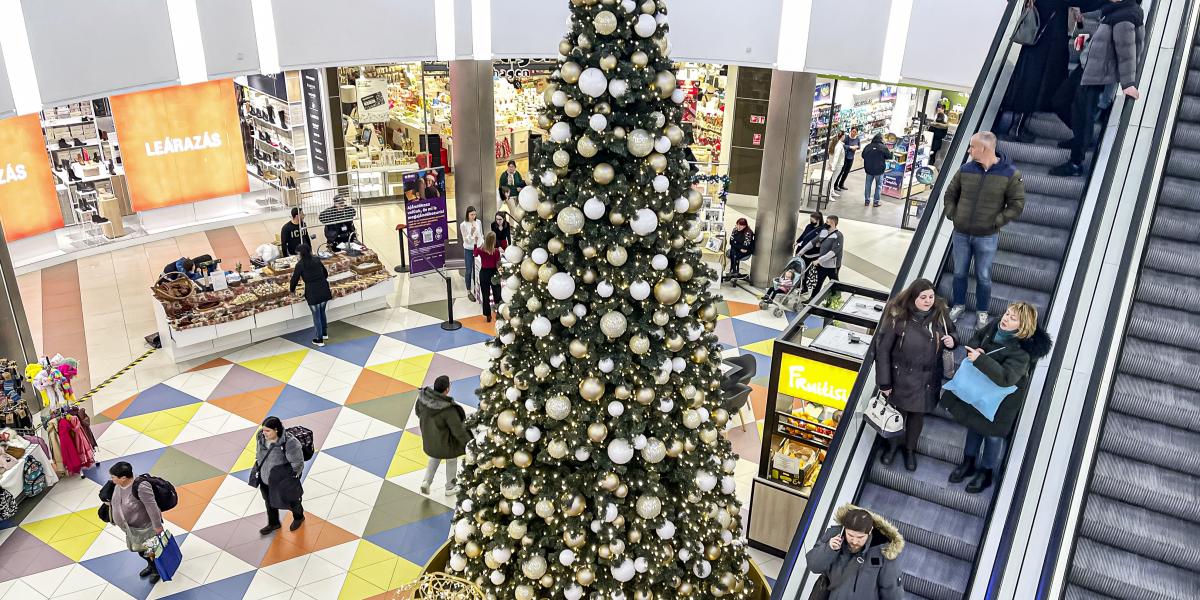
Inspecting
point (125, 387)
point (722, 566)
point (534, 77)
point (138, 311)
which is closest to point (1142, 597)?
point (722, 566)

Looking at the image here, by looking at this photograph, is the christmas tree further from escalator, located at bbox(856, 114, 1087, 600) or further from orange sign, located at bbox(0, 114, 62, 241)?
orange sign, located at bbox(0, 114, 62, 241)

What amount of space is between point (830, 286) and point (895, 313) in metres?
2.30

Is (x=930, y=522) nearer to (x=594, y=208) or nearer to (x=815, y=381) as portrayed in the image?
(x=815, y=381)

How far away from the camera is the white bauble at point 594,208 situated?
15.1 ft

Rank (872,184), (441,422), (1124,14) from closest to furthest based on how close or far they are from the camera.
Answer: (1124,14) < (441,422) < (872,184)

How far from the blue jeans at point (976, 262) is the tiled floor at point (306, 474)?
9.19ft

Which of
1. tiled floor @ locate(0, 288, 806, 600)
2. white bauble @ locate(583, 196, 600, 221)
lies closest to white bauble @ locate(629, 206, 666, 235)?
white bauble @ locate(583, 196, 600, 221)

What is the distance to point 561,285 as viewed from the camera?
185 inches

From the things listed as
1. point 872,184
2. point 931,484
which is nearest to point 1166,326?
point 931,484

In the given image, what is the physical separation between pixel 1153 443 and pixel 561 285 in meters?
3.46

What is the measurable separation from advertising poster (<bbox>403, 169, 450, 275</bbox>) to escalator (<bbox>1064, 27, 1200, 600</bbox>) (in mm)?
8931

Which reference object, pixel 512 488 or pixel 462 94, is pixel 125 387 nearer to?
pixel 462 94

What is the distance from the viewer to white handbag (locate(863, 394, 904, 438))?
5.41 m

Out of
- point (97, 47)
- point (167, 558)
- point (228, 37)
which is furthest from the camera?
point (228, 37)
